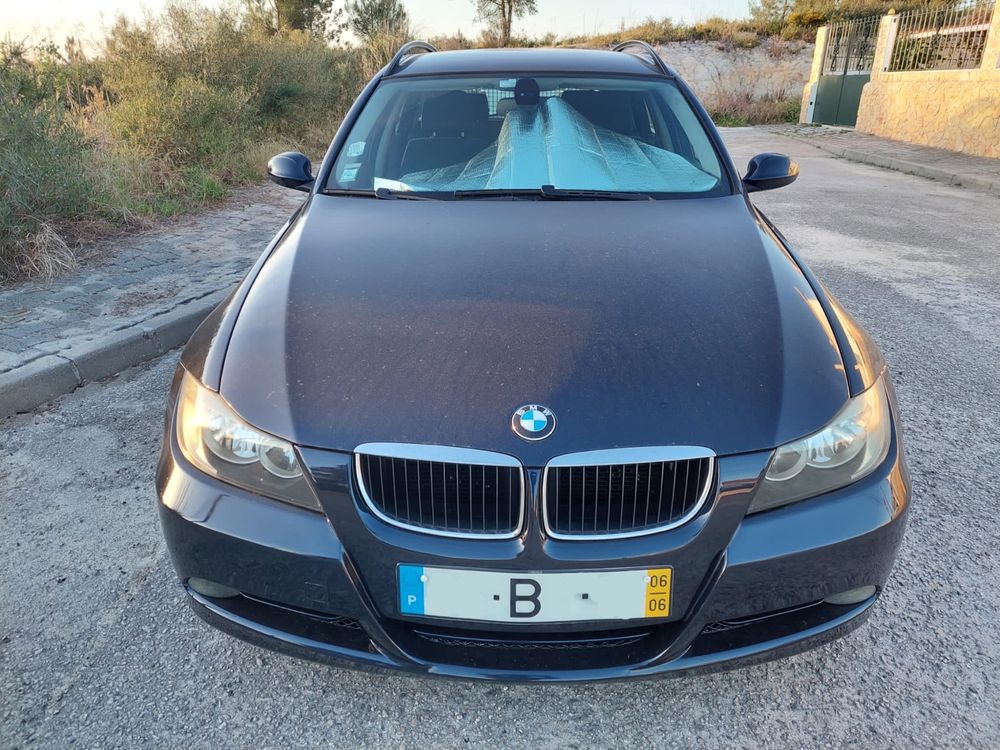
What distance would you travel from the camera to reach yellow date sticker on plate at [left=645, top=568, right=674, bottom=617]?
1450 millimetres

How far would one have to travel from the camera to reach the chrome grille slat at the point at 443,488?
145 cm

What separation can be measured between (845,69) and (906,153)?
794cm

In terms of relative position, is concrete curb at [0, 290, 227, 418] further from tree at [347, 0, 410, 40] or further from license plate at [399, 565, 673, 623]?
tree at [347, 0, 410, 40]

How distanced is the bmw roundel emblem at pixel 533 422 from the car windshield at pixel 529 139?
4.35 feet

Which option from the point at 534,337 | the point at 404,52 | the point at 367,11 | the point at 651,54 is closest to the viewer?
the point at 534,337

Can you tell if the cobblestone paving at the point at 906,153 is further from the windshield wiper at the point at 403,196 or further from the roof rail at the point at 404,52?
the windshield wiper at the point at 403,196

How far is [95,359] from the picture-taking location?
3.55 metres

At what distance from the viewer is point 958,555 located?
2275 millimetres

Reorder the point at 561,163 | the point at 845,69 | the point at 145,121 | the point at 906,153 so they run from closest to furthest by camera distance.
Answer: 1. the point at 561,163
2. the point at 145,121
3. the point at 906,153
4. the point at 845,69

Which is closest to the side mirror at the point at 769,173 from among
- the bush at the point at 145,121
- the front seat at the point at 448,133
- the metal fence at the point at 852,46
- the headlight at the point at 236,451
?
the front seat at the point at 448,133

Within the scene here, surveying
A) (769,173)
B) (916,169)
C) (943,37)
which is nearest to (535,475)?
(769,173)

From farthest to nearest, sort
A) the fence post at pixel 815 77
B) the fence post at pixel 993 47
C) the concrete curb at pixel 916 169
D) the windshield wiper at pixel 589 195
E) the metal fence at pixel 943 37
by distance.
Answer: the fence post at pixel 815 77 → the metal fence at pixel 943 37 → the fence post at pixel 993 47 → the concrete curb at pixel 916 169 → the windshield wiper at pixel 589 195

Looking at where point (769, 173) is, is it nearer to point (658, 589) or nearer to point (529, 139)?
point (529, 139)

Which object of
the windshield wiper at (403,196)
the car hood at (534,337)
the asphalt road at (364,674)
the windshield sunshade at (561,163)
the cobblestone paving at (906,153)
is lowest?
the cobblestone paving at (906,153)
